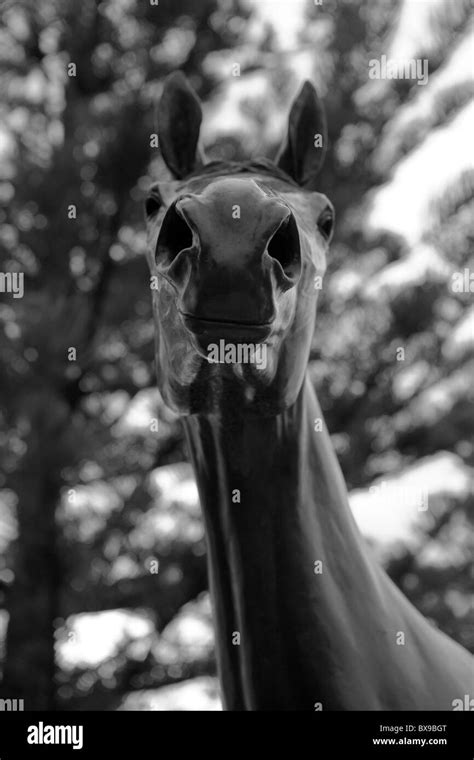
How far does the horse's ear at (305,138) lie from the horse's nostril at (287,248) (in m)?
0.38

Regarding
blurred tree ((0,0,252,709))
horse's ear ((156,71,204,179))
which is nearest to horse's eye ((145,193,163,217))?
horse's ear ((156,71,204,179))

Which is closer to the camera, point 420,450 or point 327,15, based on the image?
point 327,15

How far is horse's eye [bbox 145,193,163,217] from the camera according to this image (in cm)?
97

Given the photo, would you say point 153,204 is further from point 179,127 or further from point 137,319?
point 137,319

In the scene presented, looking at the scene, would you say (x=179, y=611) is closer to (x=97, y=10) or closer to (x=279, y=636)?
(x=97, y=10)

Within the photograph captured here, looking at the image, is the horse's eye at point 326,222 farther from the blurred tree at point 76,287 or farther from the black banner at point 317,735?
the blurred tree at point 76,287

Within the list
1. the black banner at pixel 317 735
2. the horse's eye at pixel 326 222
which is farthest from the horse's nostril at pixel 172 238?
the black banner at pixel 317 735

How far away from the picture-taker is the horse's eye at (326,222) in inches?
39.3

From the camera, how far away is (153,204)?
3.25 ft

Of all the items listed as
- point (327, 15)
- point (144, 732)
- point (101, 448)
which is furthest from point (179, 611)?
point (327, 15)

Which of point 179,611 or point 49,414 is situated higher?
point 49,414

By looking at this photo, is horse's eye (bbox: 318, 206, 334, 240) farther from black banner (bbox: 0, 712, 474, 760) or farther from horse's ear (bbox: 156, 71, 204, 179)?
black banner (bbox: 0, 712, 474, 760)

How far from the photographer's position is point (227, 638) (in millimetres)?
905

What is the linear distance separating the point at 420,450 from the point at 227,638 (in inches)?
115
